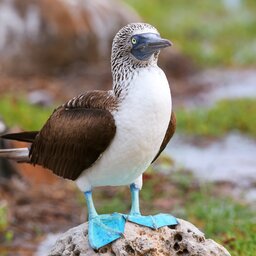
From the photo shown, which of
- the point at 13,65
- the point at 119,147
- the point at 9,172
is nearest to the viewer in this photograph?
the point at 119,147

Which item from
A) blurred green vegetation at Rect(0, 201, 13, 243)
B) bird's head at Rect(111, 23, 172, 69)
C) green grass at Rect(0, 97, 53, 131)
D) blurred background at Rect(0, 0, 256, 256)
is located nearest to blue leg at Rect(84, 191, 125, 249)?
bird's head at Rect(111, 23, 172, 69)

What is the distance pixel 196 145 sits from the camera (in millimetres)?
8500

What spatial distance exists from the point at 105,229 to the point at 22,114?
4.54m

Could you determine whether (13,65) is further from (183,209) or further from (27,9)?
(183,209)

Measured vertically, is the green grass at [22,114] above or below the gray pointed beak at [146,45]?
below

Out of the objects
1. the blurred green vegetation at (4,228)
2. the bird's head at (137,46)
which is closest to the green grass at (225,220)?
the blurred green vegetation at (4,228)

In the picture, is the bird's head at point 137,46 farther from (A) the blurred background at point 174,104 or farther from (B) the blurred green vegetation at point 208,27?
(B) the blurred green vegetation at point 208,27

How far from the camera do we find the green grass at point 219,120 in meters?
8.78

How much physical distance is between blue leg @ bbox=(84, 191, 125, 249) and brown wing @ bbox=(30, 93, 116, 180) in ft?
0.64

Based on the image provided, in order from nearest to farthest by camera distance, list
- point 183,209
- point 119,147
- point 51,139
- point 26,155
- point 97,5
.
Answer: point 119,147, point 51,139, point 26,155, point 183,209, point 97,5

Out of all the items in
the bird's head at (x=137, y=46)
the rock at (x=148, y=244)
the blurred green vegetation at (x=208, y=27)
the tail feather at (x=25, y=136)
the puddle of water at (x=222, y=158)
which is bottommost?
the blurred green vegetation at (x=208, y=27)

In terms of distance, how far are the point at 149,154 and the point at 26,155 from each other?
0.89 meters

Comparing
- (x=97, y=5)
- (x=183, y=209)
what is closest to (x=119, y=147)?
(x=183, y=209)

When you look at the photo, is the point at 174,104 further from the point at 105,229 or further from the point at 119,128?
the point at 119,128
